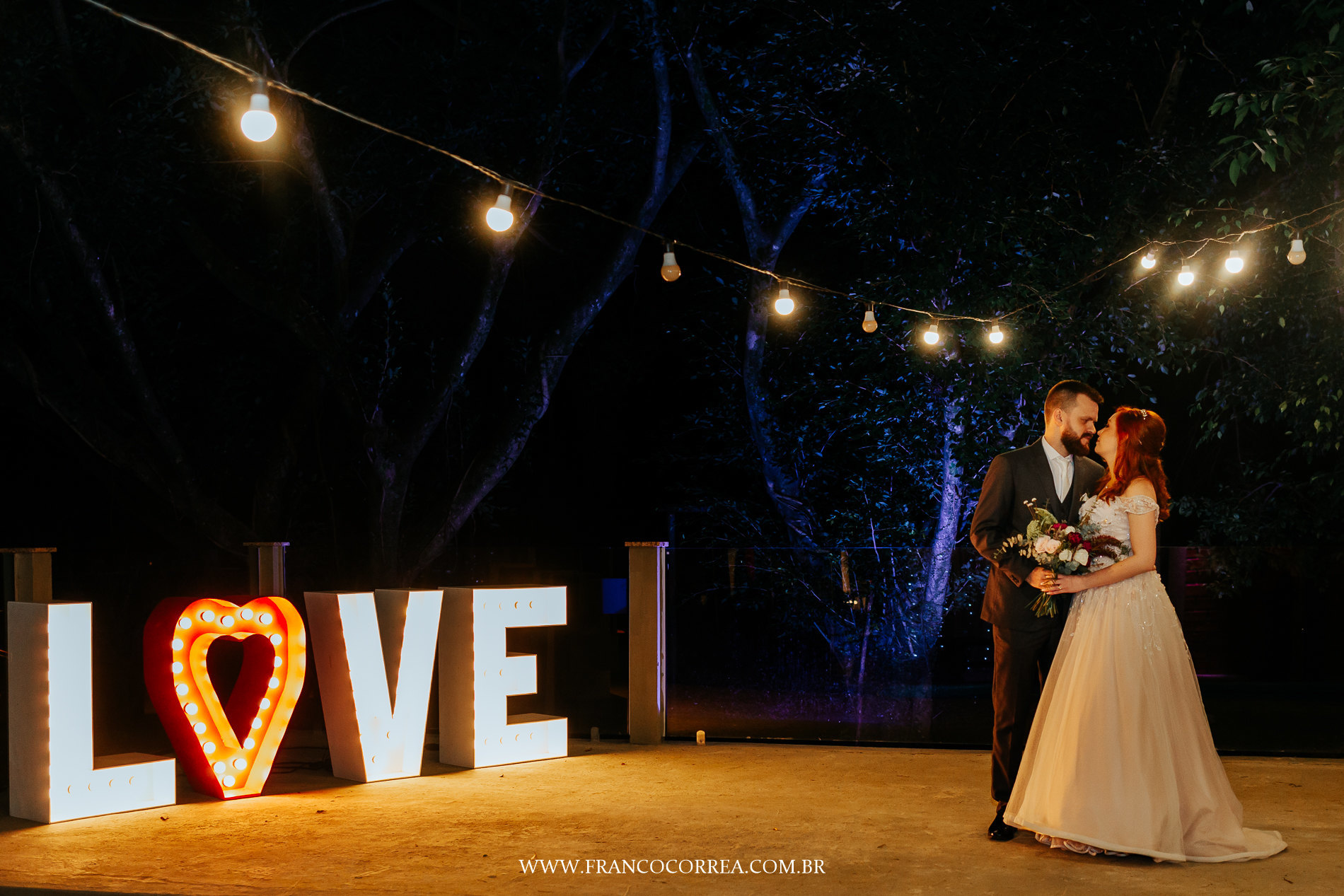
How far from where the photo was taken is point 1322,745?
7465 mm

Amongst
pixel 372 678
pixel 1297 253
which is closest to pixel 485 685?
pixel 372 678

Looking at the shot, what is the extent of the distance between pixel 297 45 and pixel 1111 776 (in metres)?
10.5

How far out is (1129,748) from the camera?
187 inches

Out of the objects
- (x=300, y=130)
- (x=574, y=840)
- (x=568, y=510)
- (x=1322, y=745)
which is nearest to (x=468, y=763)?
(x=574, y=840)

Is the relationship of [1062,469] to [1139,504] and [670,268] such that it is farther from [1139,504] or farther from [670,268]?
[670,268]

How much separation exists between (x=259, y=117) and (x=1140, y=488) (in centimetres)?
422

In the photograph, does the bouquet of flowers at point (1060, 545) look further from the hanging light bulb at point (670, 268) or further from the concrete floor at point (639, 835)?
the hanging light bulb at point (670, 268)

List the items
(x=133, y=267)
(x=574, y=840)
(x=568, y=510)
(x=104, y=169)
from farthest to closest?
(x=568, y=510) < (x=133, y=267) < (x=104, y=169) < (x=574, y=840)

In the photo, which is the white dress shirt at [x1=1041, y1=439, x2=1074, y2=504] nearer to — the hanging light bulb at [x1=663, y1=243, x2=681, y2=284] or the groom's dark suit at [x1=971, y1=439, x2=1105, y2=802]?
the groom's dark suit at [x1=971, y1=439, x2=1105, y2=802]

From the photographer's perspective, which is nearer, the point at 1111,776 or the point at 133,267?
the point at 1111,776

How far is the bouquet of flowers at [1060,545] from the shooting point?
5000 mm

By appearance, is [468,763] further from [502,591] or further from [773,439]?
[773,439]

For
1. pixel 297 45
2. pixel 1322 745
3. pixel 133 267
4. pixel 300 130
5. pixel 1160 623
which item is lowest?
pixel 1322 745

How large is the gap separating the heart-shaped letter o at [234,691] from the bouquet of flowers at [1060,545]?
3972mm
